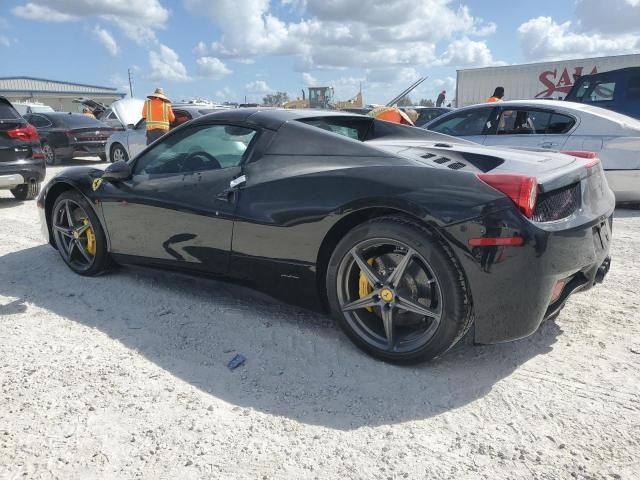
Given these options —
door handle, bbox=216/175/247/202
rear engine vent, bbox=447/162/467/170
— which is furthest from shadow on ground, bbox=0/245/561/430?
rear engine vent, bbox=447/162/467/170

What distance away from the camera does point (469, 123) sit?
707cm

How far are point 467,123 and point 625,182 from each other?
6.81 feet

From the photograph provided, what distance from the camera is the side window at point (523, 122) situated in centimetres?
649

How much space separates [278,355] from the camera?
9.34 ft

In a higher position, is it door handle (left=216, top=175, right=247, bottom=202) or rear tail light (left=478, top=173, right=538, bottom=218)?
rear tail light (left=478, top=173, right=538, bottom=218)

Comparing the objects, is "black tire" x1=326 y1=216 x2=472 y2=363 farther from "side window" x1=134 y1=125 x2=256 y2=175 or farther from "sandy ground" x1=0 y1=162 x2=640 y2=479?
"side window" x1=134 y1=125 x2=256 y2=175

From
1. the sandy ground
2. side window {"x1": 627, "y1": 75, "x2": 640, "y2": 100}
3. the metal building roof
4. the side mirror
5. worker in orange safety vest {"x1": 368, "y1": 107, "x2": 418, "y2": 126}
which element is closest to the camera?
the sandy ground

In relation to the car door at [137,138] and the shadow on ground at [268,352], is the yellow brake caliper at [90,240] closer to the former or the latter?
the shadow on ground at [268,352]

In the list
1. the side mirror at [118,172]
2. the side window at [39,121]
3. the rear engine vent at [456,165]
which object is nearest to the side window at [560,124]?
the rear engine vent at [456,165]

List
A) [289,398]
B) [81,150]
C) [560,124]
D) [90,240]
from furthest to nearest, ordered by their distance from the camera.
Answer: [81,150], [560,124], [90,240], [289,398]

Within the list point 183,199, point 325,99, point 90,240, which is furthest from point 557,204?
point 325,99

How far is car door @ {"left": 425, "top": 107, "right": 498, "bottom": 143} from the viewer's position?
6.86 m

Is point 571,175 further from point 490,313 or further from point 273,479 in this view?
point 273,479

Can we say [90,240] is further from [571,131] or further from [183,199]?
[571,131]
